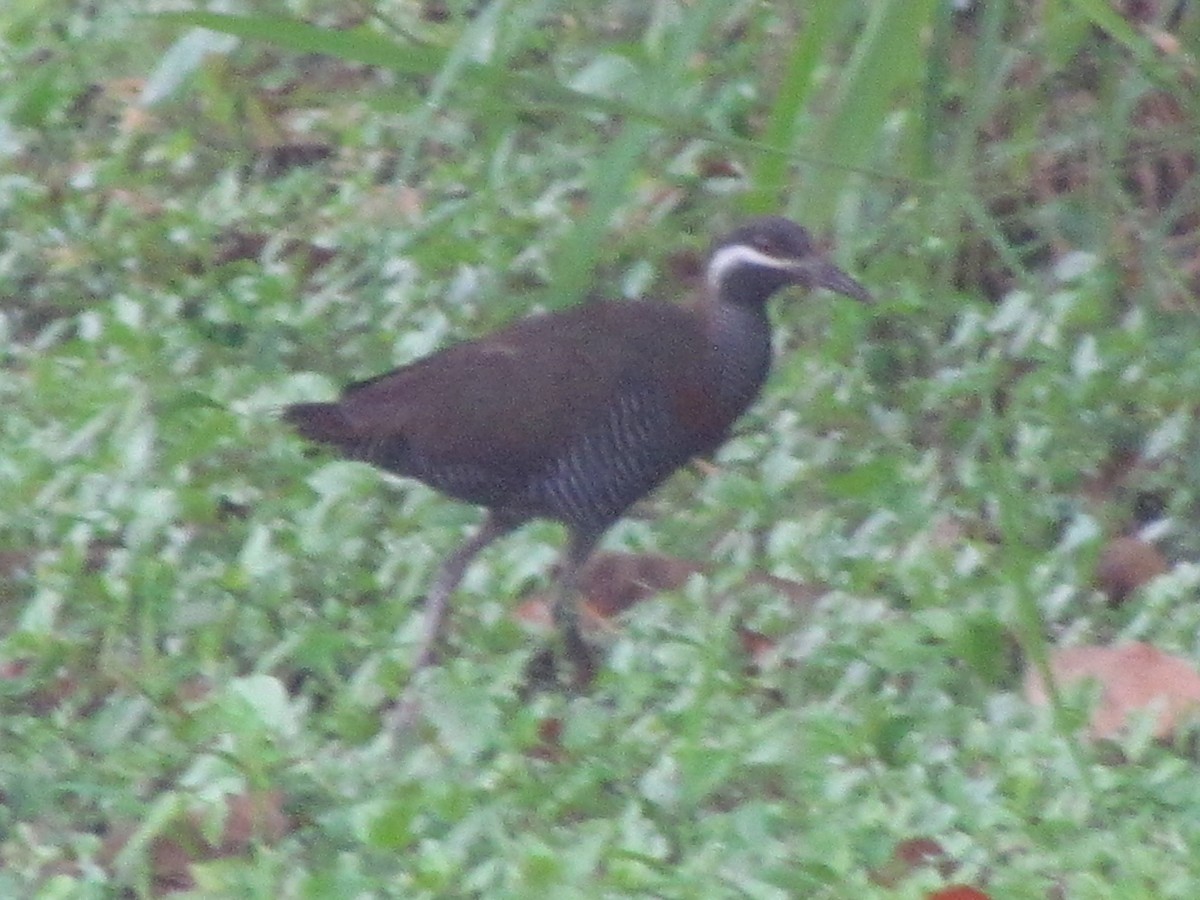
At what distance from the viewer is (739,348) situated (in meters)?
5.12

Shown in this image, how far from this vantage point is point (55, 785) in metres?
4.42

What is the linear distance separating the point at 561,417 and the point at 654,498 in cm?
91

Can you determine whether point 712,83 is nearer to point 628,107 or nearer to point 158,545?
point 158,545

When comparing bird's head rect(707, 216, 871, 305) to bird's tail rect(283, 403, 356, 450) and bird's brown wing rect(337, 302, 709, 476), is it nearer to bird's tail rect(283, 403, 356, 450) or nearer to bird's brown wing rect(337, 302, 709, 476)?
bird's brown wing rect(337, 302, 709, 476)

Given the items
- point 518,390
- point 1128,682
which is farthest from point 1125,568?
point 518,390

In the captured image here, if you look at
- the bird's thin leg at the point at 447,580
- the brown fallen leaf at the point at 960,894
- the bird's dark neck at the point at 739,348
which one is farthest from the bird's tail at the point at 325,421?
the brown fallen leaf at the point at 960,894

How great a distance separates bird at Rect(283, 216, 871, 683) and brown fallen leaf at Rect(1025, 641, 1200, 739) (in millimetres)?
842

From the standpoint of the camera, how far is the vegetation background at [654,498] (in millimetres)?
3945

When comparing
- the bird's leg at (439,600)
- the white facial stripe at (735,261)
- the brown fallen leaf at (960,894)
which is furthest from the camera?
the white facial stripe at (735,261)

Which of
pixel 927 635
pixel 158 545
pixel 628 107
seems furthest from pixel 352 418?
pixel 628 107

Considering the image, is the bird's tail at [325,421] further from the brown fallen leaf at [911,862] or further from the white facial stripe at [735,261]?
the brown fallen leaf at [911,862]

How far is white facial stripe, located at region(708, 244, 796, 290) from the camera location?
5117mm

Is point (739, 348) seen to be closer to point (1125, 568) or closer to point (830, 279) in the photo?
point (830, 279)

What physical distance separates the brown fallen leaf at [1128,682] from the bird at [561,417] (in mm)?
842
